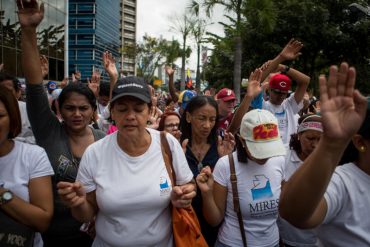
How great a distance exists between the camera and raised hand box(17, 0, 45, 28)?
2268 millimetres

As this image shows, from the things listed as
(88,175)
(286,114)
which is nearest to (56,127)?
(88,175)

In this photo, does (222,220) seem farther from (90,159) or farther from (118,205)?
(90,159)

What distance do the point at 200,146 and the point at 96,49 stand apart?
191ft

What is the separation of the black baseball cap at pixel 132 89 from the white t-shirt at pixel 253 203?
2.51 ft

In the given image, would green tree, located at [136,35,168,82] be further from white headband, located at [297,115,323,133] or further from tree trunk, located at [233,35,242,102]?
white headband, located at [297,115,323,133]

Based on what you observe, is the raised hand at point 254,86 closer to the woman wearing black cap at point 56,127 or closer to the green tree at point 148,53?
the woman wearing black cap at point 56,127

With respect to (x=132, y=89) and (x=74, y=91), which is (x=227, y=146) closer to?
(x=132, y=89)

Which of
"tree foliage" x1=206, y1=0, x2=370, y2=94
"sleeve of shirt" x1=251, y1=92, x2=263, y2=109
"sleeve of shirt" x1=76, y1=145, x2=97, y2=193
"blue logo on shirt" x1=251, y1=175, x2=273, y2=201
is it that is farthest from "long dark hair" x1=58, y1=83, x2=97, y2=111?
"tree foliage" x1=206, y1=0, x2=370, y2=94

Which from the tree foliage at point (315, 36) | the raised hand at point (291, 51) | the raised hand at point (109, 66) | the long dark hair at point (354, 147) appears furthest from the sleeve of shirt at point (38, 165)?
the tree foliage at point (315, 36)

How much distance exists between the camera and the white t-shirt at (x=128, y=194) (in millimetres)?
1942

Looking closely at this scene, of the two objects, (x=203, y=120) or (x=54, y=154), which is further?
(x=203, y=120)

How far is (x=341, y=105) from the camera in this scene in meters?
1.30

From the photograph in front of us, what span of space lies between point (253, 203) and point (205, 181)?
0.37 m

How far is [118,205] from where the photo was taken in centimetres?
192
